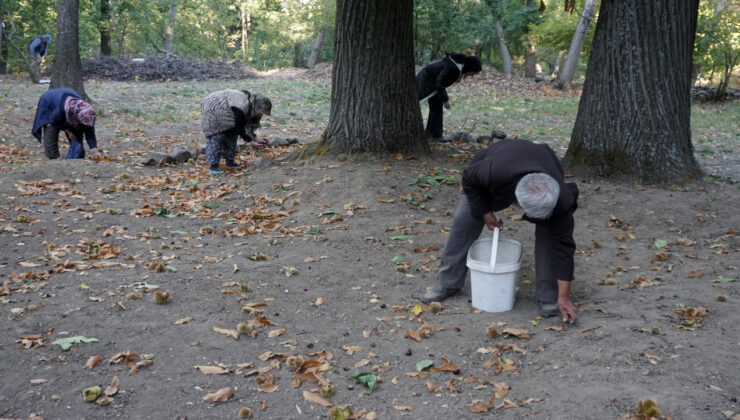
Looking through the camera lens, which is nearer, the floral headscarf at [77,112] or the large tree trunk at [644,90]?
the large tree trunk at [644,90]

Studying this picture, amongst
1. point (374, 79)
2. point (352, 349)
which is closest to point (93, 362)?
point (352, 349)

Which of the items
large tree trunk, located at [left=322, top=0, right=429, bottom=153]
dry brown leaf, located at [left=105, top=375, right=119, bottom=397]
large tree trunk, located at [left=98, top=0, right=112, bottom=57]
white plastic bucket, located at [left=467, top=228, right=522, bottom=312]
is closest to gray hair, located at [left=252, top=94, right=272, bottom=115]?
large tree trunk, located at [left=322, top=0, right=429, bottom=153]

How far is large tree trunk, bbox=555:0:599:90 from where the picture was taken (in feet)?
66.3

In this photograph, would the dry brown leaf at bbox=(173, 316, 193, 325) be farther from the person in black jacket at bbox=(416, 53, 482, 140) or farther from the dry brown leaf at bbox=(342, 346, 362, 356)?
the person in black jacket at bbox=(416, 53, 482, 140)

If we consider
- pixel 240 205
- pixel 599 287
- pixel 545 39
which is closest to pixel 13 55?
pixel 545 39

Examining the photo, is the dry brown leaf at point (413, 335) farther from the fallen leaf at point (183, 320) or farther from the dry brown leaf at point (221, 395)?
the fallen leaf at point (183, 320)

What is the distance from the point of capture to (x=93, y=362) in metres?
3.64

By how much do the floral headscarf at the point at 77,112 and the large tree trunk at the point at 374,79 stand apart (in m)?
3.70

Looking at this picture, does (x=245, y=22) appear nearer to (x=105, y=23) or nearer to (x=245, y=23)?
(x=245, y=23)

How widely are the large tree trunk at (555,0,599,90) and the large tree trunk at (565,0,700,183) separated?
14266mm

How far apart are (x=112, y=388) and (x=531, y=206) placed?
8.64 feet

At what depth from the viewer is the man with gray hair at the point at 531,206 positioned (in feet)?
11.5

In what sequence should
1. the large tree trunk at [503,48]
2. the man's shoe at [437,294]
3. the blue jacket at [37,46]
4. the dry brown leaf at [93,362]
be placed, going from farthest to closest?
the large tree trunk at [503,48] < the blue jacket at [37,46] < the man's shoe at [437,294] < the dry brown leaf at [93,362]

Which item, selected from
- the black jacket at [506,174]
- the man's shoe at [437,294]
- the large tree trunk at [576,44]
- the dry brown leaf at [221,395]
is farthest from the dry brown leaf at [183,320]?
the large tree trunk at [576,44]
